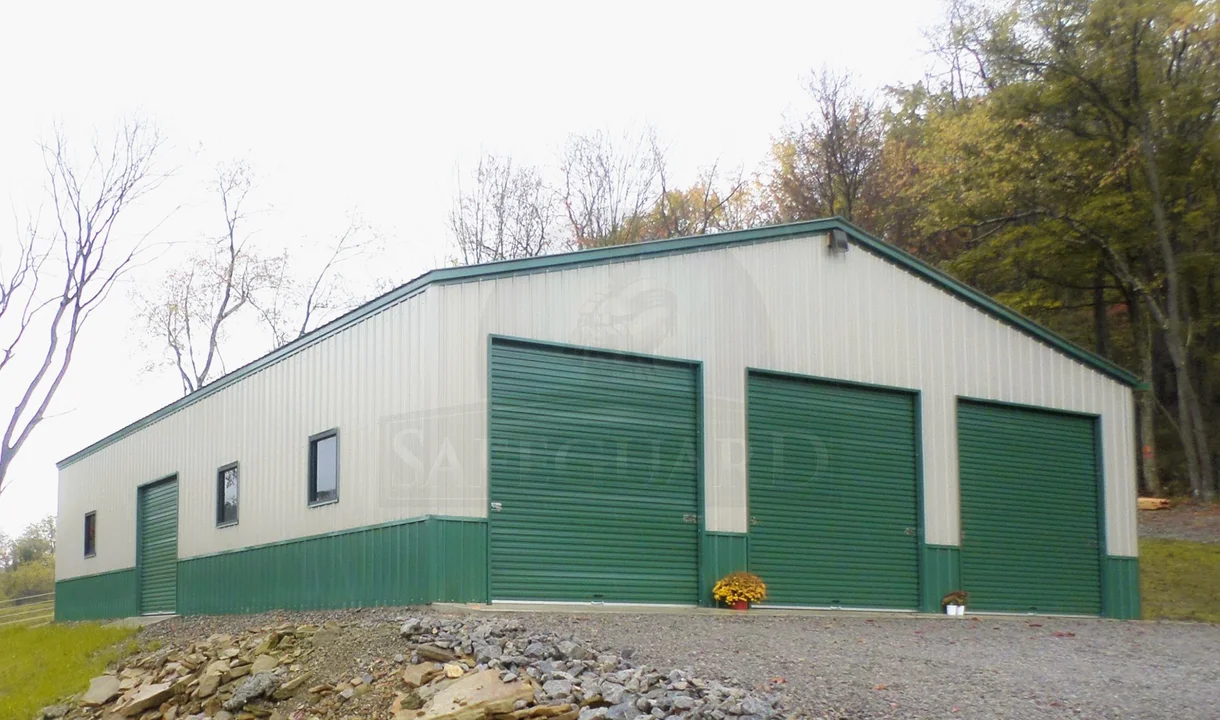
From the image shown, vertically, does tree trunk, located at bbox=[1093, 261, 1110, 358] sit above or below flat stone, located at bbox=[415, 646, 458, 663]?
above

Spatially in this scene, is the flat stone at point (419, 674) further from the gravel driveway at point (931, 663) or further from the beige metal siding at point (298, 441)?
the beige metal siding at point (298, 441)

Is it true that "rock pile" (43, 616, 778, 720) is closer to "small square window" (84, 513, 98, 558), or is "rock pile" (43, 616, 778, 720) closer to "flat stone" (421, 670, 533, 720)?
"flat stone" (421, 670, 533, 720)

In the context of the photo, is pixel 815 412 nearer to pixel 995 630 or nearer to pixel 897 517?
pixel 897 517

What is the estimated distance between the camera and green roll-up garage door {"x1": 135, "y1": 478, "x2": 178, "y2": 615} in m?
21.7

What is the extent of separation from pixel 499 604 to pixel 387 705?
324 centimetres

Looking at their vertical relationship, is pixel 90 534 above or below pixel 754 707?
above

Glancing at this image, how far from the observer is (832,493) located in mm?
17125

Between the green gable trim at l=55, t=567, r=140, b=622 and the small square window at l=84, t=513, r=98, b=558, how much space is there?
0.55 m

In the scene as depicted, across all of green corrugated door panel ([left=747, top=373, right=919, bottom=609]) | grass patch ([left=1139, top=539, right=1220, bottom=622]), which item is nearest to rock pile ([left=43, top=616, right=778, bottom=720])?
Answer: green corrugated door panel ([left=747, top=373, right=919, bottom=609])

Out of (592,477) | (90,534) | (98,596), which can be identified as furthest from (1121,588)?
(90,534)

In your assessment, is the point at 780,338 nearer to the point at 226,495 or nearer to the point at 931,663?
the point at 931,663

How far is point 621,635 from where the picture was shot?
38.0ft

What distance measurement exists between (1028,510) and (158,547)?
50.1 ft

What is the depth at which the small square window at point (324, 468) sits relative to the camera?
612 inches
